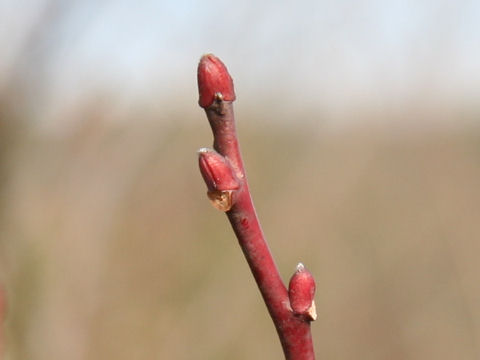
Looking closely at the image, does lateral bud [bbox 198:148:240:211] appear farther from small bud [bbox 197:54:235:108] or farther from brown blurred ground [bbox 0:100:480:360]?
brown blurred ground [bbox 0:100:480:360]

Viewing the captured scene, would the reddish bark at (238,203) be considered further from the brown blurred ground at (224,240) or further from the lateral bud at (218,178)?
the brown blurred ground at (224,240)

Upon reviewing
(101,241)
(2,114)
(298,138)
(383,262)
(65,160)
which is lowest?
(383,262)

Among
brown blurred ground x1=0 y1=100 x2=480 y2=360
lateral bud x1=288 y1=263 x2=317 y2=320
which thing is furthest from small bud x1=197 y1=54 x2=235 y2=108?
brown blurred ground x1=0 y1=100 x2=480 y2=360

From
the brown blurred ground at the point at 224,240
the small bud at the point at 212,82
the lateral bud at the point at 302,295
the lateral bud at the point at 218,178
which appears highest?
the small bud at the point at 212,82

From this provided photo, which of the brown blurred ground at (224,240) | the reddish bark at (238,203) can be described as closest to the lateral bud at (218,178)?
the reddish bark at (238,203)

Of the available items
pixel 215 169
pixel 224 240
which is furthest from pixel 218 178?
pixel 224 240

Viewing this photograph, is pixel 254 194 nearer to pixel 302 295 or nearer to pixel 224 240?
pixel 224 240

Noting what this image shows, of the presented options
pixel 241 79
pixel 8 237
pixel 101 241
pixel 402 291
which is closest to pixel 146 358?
pixel 101 241

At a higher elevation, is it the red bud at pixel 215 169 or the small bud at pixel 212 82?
the small bud at pixel 212 82

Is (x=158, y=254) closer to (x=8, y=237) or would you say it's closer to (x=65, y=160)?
(x=65, y=160)
